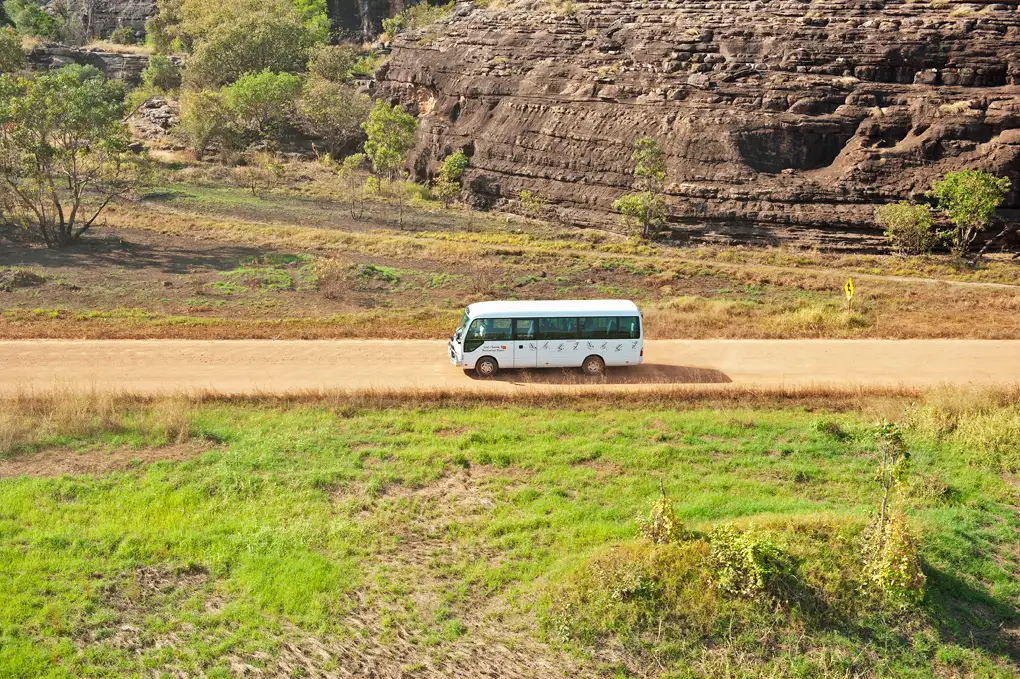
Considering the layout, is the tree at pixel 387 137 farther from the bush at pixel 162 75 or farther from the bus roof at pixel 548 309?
the bush at pixel 162 75

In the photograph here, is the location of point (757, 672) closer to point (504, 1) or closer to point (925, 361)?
point (925, 361)

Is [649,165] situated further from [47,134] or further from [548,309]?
[47,134]

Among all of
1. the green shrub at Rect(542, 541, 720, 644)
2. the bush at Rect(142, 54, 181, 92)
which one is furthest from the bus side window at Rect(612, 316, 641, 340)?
the bush at Rect(142, 54, 181, 92)

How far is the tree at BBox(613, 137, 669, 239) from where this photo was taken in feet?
145

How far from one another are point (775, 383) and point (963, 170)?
24.9m

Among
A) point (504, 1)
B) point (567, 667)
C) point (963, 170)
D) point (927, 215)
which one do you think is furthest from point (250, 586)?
point (504, 1)

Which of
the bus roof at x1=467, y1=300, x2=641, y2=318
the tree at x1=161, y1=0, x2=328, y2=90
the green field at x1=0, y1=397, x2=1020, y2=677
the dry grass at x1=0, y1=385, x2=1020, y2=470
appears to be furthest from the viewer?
the tree at x1=161, y1=0, x2=328, y2=90

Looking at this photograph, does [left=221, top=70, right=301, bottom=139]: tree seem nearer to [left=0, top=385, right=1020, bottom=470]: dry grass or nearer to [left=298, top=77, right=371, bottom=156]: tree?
[left=298, top=77, right=371, bottom=156]: tree

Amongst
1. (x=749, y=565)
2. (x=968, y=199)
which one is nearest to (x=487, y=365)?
(x=749, y=565)

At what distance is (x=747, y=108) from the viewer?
47.7m

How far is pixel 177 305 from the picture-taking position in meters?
30.7

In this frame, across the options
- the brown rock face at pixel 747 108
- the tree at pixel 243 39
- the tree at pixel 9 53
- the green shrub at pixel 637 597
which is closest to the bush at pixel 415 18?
the tree at pixel 243 39

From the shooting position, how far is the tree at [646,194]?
145ft

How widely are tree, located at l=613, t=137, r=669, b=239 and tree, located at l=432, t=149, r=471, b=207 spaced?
1098 cm
